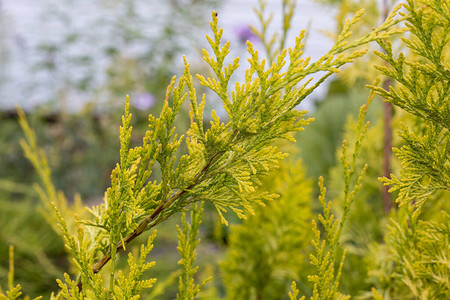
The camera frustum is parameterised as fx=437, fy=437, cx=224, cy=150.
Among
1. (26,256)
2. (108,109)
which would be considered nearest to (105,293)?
(26,256)

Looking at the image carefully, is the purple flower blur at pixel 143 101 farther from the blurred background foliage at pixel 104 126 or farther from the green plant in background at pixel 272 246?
the green plant in background at pixel 272 246

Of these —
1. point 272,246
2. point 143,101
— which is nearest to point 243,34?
point 143,101

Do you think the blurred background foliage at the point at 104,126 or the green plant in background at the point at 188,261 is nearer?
the green plant in background at the point at 188,261

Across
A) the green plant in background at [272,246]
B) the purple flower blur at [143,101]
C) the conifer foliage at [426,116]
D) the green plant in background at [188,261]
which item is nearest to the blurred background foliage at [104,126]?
the purple flower blur at [143,101]

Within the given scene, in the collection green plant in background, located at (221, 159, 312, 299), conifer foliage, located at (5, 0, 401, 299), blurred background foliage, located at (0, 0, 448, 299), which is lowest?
green plant in background, located at (221, 159, 312, 299)

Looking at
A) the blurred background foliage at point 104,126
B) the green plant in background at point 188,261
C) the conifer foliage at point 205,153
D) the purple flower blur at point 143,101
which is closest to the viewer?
the conifer foliage at point 205,153

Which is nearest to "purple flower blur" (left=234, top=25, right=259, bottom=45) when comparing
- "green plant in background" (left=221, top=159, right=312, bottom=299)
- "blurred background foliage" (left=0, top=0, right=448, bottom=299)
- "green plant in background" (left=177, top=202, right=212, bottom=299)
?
"blurred background foliage" (left=0, top=0, right=448, bottom=299)

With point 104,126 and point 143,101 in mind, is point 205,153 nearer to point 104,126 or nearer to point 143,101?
point 143,101

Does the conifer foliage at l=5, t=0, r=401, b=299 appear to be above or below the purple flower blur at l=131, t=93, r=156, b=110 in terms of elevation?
below

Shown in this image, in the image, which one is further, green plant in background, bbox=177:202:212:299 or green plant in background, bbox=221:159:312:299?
green plant in background, bbox=221:159:312:299

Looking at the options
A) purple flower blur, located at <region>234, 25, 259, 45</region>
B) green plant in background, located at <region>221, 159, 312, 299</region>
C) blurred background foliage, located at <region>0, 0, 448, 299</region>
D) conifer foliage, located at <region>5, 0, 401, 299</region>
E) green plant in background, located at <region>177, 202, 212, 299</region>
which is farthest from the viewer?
purple flower blur, located at <region>234, 25, 259, 45</region>

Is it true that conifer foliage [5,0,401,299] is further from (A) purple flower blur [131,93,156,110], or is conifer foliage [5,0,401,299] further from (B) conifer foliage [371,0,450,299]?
(A) purple flower blur [131,93,156,110]

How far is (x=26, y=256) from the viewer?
2.71 m

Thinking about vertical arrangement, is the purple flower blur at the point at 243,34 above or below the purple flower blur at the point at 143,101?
above
